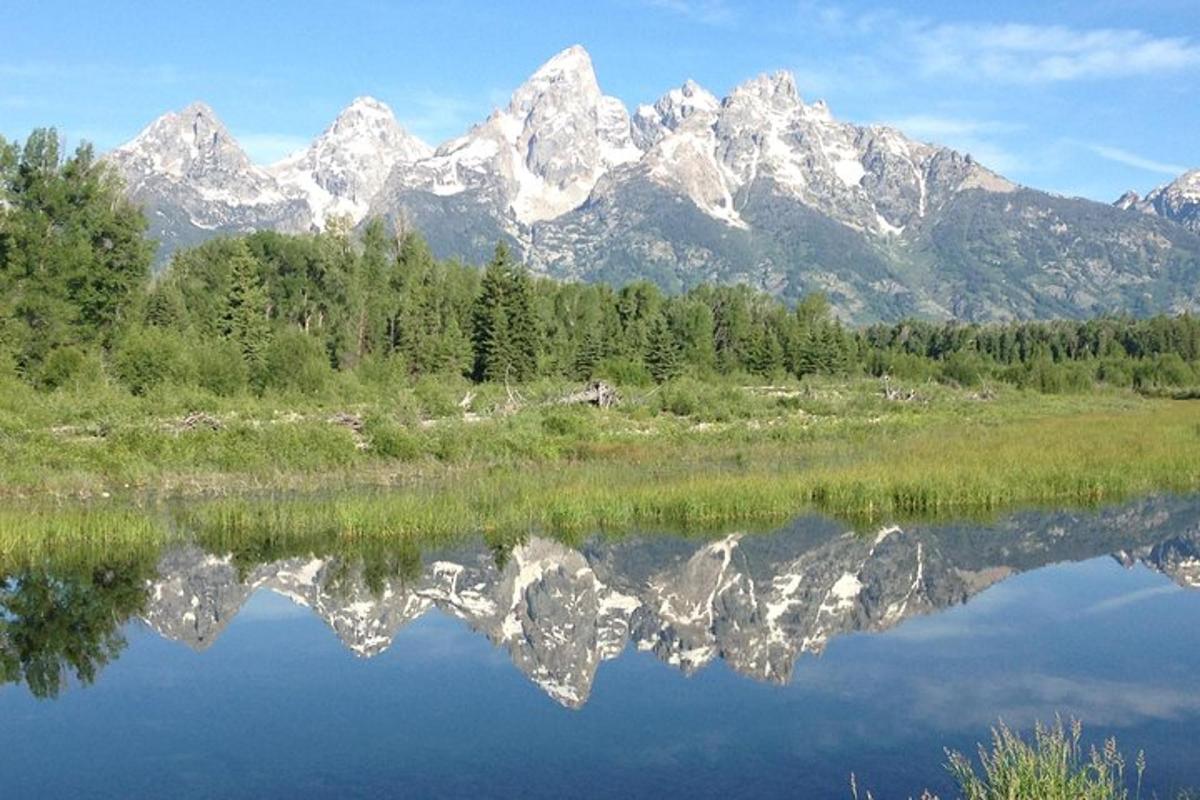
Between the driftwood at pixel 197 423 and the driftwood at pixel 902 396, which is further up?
the driftwood at pixel 902 396

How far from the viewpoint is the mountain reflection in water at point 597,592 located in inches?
698

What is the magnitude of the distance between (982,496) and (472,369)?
5207cm

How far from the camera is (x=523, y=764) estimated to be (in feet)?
42.7

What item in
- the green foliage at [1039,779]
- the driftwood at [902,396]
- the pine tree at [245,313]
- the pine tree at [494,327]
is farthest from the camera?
the pine tree at [494,327]

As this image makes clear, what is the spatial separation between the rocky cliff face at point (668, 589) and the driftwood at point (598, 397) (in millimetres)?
26830

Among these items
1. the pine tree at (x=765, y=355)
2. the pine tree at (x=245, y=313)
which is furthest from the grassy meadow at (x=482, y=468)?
the pine tree at (x=765, y=355)

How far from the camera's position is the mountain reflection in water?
17.7 metres

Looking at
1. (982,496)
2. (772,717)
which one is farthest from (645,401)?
(772,717)

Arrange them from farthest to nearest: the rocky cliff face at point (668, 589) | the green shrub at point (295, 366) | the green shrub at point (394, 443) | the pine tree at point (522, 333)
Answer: the pine tree at point (522, 333)
the green shrub at point (295, 366)
the green shrub at point (394, 443)
the rocky cliff face at point (668, 589)

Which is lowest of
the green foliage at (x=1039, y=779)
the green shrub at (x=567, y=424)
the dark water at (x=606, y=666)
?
the dark water at (x=606, y=666)

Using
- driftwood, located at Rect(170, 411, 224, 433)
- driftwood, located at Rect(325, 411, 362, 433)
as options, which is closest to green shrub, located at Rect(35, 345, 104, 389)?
driftwood, located at Rect(170, 411, 224, 433)

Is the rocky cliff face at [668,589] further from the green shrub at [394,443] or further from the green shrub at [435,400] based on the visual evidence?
the green shrub at [435,400]

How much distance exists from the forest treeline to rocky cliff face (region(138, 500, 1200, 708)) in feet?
105

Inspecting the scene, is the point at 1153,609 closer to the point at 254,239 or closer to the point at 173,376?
the point at 173,376
